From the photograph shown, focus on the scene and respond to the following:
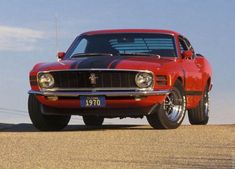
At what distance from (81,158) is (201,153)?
4.13 feet

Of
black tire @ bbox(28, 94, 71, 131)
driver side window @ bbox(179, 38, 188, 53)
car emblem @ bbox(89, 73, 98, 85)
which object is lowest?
black tire @ bbox(28, 94, 71, 131)

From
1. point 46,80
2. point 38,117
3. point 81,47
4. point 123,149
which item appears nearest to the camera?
point 123,149

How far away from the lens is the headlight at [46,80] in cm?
927

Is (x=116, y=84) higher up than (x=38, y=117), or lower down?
higher up

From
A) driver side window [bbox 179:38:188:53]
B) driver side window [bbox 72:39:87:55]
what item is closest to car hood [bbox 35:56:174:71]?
driver side window [bbox 72:39:87:55]

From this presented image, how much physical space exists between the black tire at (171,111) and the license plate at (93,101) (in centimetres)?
72

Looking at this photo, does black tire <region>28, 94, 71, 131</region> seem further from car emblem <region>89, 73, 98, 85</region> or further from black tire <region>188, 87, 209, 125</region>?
black tire <region>188, 87, 209, 125</region>

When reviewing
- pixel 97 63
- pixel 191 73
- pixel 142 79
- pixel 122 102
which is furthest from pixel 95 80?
pixel 191 73

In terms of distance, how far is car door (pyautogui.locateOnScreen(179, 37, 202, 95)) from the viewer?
10219mm

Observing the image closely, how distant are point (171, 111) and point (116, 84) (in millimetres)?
1020

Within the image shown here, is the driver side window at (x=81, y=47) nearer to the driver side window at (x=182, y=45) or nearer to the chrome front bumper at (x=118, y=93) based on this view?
the chrome front bumper at (x=118, y=93)

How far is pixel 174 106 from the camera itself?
9.48 metres

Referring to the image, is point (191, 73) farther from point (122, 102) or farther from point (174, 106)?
point (122, 102)

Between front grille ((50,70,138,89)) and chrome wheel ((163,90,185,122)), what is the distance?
0.70 metres
